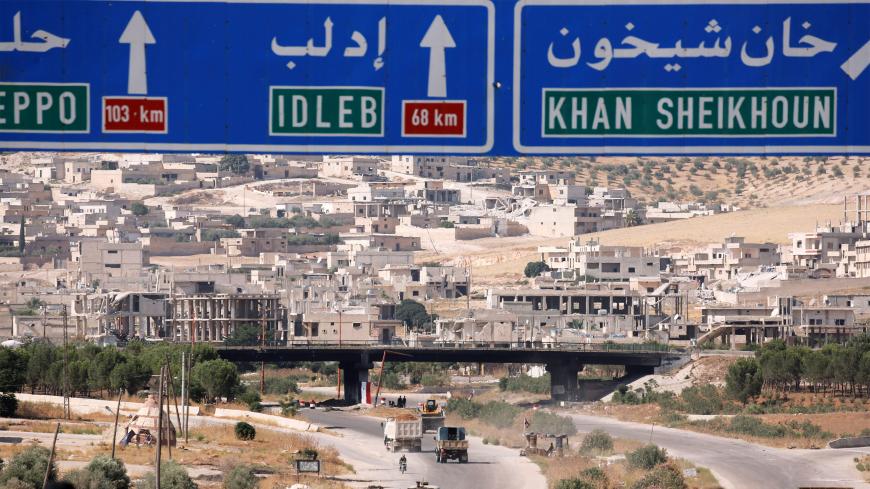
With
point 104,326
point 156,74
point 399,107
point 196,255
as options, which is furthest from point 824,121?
point 196,255

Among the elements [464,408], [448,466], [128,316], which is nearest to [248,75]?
[448,466]

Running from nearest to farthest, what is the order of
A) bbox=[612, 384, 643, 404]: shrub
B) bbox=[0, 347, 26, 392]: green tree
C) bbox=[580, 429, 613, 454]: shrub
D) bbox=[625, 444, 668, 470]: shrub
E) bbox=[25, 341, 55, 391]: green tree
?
bbox=[625, 444, 668, 470]: shrub
bbox=[580, 429, 613, 454]: shrub
bbox=[0, 347, 26, 392]: green tree
bbox=[25, 341, 55, 391]: green tree
bbox=[612, 384, 643, 404]: shrub

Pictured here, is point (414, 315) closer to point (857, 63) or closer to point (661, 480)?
point (661, 480)

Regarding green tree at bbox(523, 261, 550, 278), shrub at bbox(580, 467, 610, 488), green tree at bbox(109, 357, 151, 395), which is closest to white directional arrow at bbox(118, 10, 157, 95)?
shrub at bbox(580, 467, 610, 488)

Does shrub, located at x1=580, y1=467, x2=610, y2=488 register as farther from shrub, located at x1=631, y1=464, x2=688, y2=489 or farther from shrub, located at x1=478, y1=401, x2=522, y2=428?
shrub, located at x1=478, y1=401, x2=522, y2=428

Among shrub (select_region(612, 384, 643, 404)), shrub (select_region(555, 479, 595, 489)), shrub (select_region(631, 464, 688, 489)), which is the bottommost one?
shrub (select_region(612, 384, 643, 404))

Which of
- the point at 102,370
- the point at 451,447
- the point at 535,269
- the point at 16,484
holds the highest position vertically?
the point at 535,269
